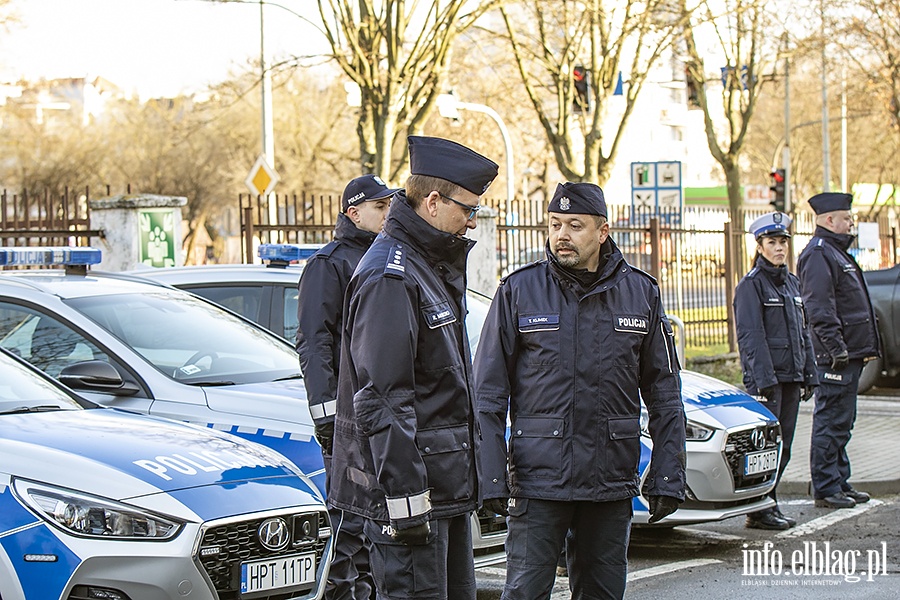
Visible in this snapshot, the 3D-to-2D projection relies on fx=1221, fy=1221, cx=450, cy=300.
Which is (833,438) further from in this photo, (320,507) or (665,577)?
(320,507)

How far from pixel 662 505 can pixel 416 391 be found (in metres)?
1.28

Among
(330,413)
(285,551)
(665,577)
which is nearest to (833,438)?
(665,577)

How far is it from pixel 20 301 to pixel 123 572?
269 centimetres

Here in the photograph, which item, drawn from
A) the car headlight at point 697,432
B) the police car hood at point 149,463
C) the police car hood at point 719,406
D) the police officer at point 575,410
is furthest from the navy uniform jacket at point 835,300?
the police car hood at point 149,463

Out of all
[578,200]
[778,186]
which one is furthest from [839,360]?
[778,186]

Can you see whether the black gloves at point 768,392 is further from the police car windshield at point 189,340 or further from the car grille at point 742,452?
the police car windshield at point 189,340

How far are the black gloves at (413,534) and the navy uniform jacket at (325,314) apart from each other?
188 centimetres

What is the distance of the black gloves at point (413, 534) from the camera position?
355 centimetres

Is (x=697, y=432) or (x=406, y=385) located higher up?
(x=406, y=385)

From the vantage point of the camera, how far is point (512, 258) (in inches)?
591

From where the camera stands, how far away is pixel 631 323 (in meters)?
4.61

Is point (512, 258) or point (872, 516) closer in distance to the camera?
point (872, 516)

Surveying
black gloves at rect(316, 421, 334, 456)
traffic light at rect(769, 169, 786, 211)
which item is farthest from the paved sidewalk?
traffic light at rect(769, 169, 786, 211)

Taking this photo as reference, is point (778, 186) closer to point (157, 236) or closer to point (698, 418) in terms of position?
point (157, 236)
